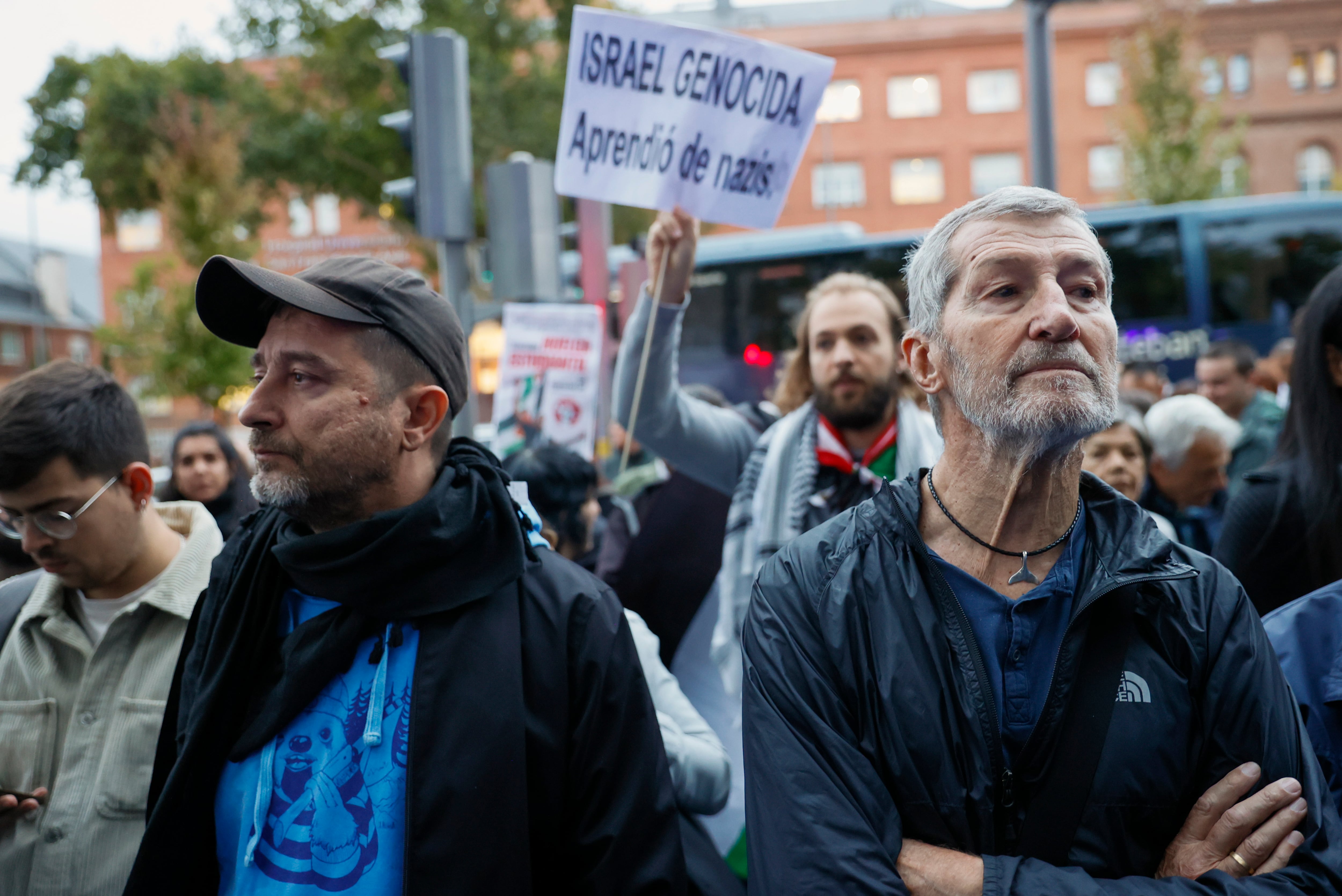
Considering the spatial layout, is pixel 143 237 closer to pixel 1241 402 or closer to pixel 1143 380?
pixel 1143 380

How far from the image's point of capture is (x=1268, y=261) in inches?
640

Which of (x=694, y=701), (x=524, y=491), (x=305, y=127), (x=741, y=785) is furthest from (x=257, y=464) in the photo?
(x=305, y=127)

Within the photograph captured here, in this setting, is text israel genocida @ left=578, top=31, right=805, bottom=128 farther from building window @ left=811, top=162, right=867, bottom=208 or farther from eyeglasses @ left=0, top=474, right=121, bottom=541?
building window @ left=811, top=162, right=867, bottom=208

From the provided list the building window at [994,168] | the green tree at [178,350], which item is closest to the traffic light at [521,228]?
the green tree at [178,350]

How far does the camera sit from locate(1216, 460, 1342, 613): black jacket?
106 inches

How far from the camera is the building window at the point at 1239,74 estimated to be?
38.7 m

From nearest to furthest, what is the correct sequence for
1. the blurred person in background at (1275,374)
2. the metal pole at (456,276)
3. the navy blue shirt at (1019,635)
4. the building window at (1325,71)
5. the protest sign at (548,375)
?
the navy blue shirt at (1019,635)
the metal pole at (456,276)
the protest sign at (548,375)
the blurred person in background at (1275,374)
the building window at (1325,71)

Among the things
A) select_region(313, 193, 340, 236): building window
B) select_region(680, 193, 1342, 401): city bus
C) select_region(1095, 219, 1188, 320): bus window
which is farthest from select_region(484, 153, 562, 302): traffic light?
select_region(313, 193, 340, 236): building window

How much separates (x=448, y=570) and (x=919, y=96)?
142 ft

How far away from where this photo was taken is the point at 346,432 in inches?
82.7

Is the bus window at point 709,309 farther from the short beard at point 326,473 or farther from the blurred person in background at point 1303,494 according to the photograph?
the short beard at point 326,473

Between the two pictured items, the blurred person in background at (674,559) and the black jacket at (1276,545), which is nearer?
the black jacket at (1276,545)

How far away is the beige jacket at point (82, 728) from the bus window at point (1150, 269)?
1607cm

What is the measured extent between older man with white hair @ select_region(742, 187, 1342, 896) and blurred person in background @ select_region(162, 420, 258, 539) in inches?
149
